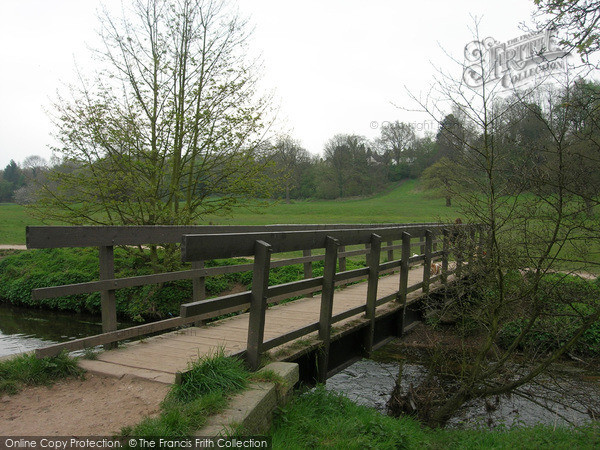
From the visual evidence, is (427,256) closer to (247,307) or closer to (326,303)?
(326,303)

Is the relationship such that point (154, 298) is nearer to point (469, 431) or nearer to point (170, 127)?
point (170, 127)

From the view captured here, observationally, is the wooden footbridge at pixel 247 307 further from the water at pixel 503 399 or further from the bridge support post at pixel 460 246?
the water at pixel 503 399

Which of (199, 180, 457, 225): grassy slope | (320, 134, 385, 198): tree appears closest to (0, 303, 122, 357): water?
(199, 180, 457, 225): grassy slope

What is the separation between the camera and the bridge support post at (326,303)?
503 cm

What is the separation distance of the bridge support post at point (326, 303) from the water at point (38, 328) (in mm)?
6064

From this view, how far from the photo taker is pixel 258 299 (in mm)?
3936

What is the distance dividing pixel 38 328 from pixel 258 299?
9.21 metres

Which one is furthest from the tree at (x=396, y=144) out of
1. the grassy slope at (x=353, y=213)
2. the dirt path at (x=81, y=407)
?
the dirt path at (x=81, y=407)

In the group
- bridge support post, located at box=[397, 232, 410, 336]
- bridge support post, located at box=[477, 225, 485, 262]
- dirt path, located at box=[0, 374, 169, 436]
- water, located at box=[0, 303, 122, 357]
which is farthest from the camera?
water, located at box=[0, 303, 122, 357]

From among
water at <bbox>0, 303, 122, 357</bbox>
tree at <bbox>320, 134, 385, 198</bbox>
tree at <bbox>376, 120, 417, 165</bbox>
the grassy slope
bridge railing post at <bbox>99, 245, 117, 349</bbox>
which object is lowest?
water at <bbox>0, 303, 122, 357</bbox>

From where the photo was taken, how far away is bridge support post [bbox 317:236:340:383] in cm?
503

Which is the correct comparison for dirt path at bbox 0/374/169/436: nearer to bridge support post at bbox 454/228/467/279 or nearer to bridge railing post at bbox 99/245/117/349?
bridge railing post at bbox 99/245/117/349

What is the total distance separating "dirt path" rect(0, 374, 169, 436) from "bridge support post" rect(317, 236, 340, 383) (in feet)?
6.94

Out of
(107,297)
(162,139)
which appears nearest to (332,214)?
(162,139)
